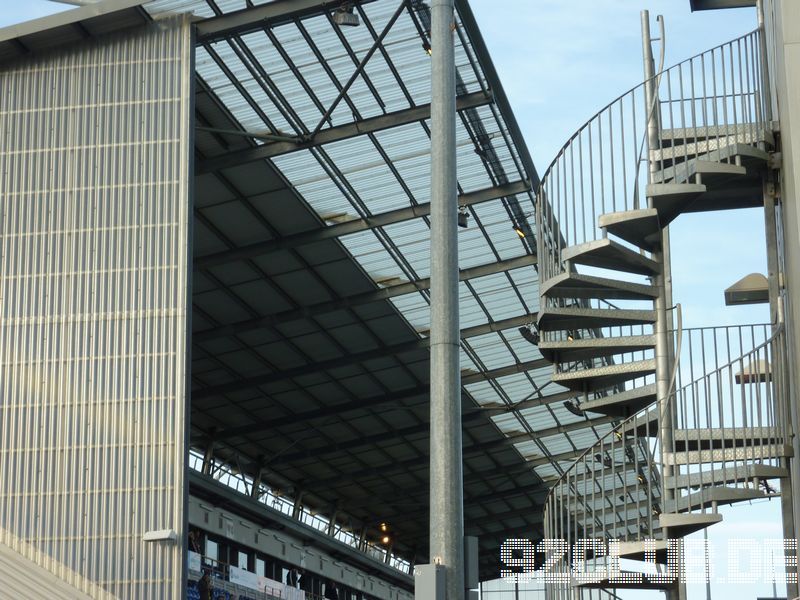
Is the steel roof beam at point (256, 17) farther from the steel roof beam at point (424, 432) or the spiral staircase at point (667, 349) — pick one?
the steel roof beam at point (424, 432)

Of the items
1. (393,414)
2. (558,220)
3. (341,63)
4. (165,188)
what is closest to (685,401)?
(558,220)

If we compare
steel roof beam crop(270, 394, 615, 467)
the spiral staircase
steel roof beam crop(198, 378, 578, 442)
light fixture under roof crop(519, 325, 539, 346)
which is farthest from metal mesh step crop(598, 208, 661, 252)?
steel roof beam crop(270, 394, 615, 467)

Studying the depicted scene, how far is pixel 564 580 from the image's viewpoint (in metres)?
16.0

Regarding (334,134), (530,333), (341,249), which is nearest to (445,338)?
(334,134)

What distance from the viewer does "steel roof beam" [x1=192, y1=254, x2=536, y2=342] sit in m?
30.5

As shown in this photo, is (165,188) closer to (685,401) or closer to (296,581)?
(685,401)

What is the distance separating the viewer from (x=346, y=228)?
90.4 ft

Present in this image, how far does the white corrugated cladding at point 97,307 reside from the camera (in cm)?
1803

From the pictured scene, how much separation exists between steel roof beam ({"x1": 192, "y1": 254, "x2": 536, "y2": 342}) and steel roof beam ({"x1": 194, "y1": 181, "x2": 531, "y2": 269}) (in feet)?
10.6

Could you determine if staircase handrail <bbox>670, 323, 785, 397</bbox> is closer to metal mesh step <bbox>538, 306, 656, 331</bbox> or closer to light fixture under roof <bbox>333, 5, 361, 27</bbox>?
metal mesh step <bbox>538, 306, 656, 331</bbox>

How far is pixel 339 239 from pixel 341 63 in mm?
5946

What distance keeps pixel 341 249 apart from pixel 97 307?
996 cm

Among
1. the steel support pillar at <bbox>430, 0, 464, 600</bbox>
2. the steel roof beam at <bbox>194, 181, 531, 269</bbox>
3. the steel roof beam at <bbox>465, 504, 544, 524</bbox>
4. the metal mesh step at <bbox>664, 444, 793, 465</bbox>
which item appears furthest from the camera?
the steel roof beam at <bbox>465, 504, 544, 524</bbox>

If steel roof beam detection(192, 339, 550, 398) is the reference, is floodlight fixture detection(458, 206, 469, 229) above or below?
above
